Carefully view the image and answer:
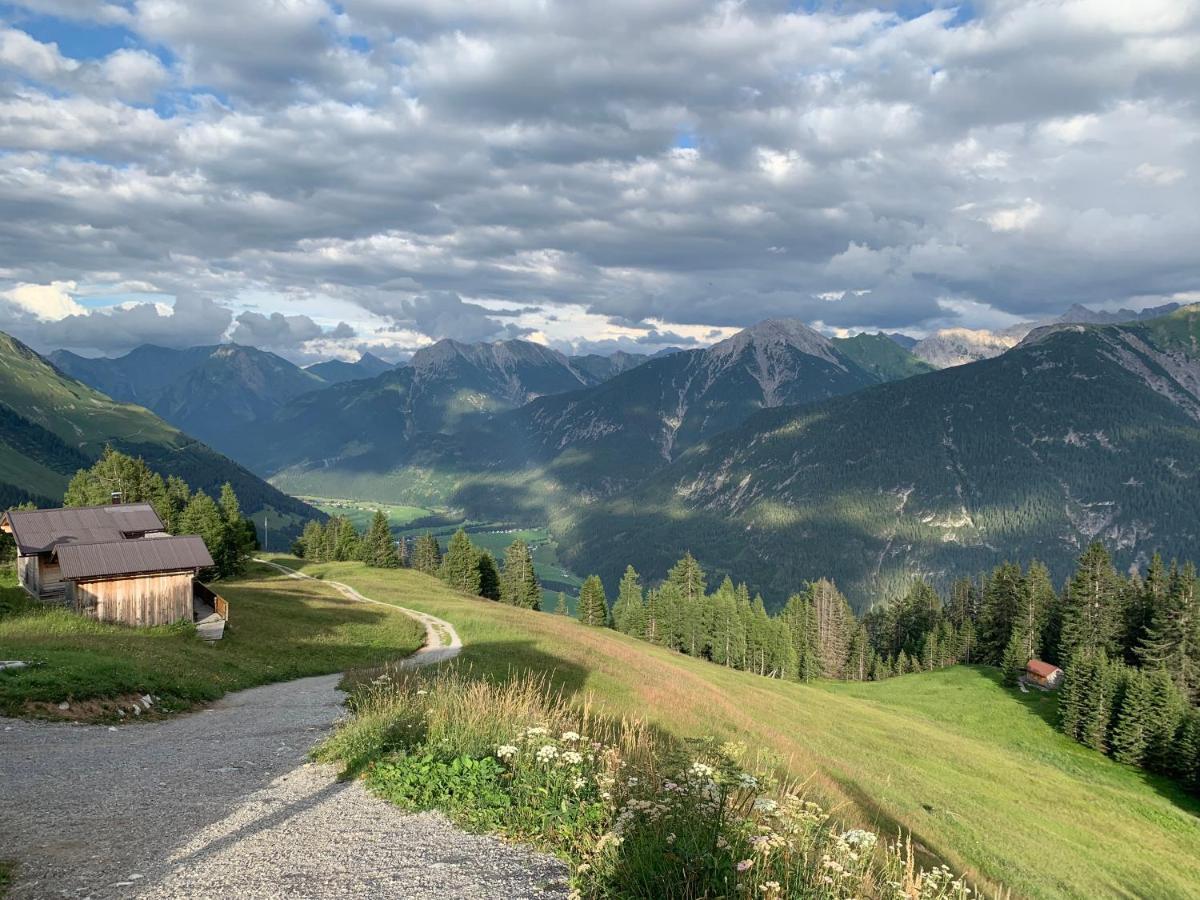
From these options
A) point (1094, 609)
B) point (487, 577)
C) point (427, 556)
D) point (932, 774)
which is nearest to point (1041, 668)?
point (1094, 609)

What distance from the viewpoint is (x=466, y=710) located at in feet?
48.7

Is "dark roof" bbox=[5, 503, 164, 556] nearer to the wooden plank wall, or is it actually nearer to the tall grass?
the wooden plank wall

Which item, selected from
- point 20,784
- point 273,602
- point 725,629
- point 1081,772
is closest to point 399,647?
point 273,602

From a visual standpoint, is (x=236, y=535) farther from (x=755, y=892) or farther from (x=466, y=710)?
(x=755, y=892)

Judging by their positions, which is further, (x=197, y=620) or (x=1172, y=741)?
(x=1172, y=741)

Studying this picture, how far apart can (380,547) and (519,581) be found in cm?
2502

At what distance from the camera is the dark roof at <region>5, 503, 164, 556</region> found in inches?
1890

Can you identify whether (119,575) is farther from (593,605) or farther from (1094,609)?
(1094,609)

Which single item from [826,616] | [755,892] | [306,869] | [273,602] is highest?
[755,892]

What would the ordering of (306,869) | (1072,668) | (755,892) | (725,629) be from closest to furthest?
(755,892)
(306,869)
(1072,668)
(725,629)

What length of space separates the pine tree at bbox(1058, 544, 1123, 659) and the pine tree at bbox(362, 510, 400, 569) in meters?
101

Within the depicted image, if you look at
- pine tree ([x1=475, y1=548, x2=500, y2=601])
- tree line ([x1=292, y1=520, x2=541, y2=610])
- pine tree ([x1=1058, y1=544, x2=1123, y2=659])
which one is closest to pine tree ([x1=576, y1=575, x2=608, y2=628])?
tree line ([x1=292, y1=520, x2=541, y2=610])

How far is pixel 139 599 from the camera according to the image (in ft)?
139

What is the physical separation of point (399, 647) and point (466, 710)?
104 feet
